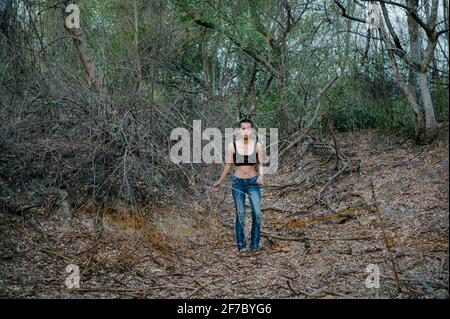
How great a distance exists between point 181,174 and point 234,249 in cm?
151

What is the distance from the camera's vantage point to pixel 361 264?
5.55m

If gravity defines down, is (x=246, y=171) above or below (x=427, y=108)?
below

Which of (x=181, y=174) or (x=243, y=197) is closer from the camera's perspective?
(x=243, y=197)

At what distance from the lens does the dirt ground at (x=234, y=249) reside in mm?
4871

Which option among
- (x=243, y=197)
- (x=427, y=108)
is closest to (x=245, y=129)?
(x=243, y=197)

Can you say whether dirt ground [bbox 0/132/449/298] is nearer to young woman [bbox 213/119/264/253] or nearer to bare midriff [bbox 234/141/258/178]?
young woman [bbox 213/119/264/253]

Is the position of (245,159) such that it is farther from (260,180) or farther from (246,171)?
(260,180)

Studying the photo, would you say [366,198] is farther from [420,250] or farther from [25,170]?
[25,170]

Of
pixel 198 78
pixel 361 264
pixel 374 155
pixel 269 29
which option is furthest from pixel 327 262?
pixel 269 29

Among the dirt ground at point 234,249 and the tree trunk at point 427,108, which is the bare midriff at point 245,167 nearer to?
the dirt ground at point 234,249

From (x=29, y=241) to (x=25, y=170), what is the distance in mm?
1195

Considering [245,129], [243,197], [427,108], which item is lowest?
[243,197]

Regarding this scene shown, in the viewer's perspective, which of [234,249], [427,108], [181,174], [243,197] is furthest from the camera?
[427,108]

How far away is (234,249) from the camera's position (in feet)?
20.7
